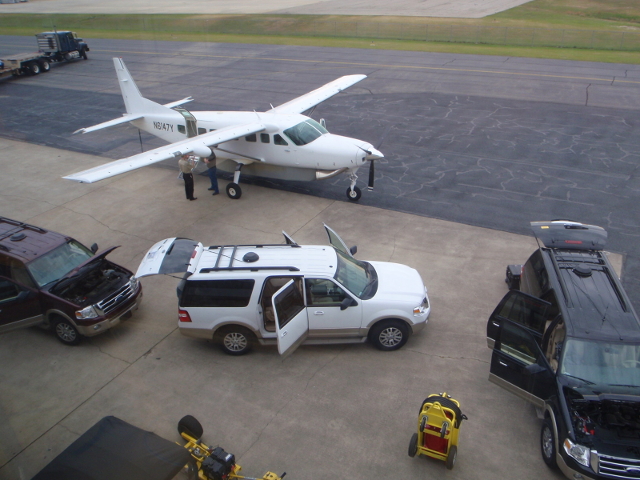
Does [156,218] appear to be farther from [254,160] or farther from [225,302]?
[225,302]

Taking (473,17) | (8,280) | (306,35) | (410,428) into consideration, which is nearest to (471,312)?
(410,428)

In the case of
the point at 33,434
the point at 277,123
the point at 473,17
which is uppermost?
the point at 473,17

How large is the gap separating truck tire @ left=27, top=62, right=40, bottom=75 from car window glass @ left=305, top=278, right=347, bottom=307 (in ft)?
111

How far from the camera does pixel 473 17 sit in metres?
49.6

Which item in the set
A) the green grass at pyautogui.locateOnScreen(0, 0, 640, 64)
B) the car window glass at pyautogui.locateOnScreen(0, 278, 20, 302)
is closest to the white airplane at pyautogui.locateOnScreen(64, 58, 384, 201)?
the car window glass at pyautogui.locateOnScreen(0, 278, 20, 302)

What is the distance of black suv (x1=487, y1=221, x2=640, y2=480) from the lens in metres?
6.35

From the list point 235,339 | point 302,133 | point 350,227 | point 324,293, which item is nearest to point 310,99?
point 302,133

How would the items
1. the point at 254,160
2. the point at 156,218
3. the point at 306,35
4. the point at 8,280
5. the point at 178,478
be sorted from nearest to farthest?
the point at 178,478
the point at 8,280
the point at 156,218
the point at 254,160
the point at 306,35

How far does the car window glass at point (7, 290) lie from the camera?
30.6ft

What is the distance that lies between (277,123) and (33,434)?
1076 centimetres

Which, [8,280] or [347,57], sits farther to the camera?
[347,57]

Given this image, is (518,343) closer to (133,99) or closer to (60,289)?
(60,289)

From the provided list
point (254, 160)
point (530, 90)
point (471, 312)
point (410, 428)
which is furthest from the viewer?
point (530, 90)

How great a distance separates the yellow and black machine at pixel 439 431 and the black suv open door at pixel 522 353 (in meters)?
1.23
